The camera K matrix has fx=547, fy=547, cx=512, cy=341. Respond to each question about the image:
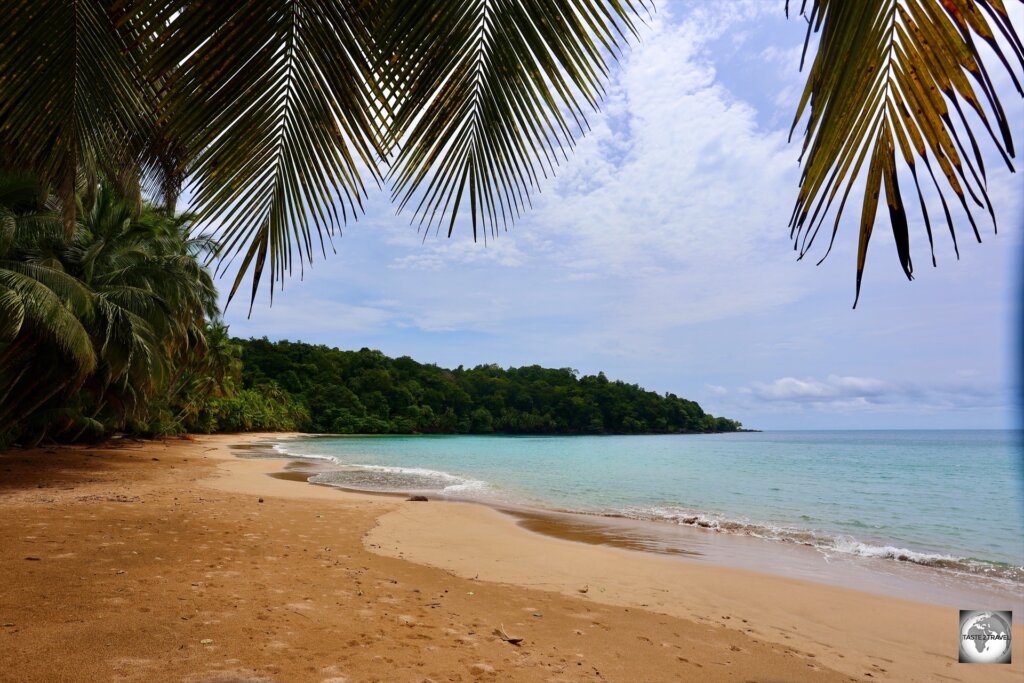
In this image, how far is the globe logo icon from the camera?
16.0 ft

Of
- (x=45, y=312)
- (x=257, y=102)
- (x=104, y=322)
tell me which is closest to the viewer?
(x=257, y=102)

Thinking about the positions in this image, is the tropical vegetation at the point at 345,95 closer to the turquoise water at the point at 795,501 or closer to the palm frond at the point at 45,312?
the palm frond at the point at 45,312

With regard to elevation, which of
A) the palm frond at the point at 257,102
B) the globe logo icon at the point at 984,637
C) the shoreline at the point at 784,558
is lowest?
the shoreline at the point at 784,558

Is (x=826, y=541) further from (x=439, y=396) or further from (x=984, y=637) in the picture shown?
(x=439, y=396)

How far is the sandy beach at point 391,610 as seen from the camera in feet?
10.9

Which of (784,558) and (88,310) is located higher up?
(88,310)

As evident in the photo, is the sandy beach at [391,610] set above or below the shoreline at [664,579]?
above

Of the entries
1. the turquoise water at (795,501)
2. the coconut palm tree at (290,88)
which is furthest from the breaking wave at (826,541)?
the coconut palm tree at (290,88)

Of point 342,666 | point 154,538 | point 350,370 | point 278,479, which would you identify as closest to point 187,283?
point 278,479

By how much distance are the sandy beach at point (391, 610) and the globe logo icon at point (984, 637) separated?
5.2 inches

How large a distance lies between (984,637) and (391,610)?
5671 millimetres

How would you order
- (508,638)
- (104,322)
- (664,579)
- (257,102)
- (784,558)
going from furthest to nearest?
(104,322) < (784,558) < (664,579) < (508,638) < (257,102)

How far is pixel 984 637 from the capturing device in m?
5.30

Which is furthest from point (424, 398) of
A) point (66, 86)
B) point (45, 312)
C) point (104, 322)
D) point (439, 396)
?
point (66, 86)
